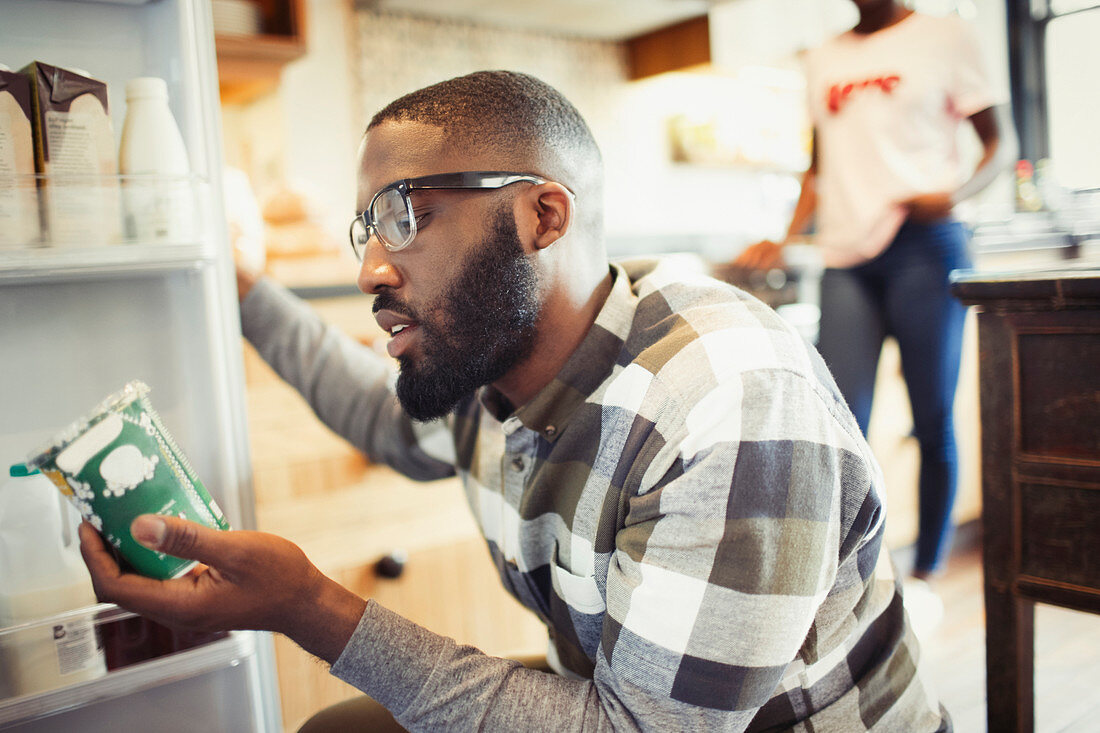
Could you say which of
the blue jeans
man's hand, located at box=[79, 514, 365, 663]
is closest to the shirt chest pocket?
man's hand, located at box=[79, 514, 365, 663]

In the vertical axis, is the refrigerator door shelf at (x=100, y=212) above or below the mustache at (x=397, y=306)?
above

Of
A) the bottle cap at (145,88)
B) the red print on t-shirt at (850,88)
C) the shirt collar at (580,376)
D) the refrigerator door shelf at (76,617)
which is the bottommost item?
the refrigerator door shelf at (76,617)

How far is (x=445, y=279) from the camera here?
2.89ft

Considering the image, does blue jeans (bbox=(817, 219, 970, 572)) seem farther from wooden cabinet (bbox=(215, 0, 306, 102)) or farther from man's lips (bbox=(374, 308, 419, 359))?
wooden cabinet (bbox=(215, 0, 306, 102))

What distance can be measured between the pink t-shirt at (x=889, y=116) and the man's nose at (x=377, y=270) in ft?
4.12

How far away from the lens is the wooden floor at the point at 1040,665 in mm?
1544

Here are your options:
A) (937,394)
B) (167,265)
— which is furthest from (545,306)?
(937,394)

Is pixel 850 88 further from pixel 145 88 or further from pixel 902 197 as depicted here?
pixel 145 88

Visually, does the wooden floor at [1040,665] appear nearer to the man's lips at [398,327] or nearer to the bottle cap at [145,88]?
the man's lips at [398,327]

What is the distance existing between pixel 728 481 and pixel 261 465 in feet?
4.92

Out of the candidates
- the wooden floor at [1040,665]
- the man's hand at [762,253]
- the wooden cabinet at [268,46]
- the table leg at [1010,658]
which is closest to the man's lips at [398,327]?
the table leg at [1010,658]

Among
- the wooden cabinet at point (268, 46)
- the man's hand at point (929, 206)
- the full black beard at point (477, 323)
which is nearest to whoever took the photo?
the full black beard at point (477, 323)

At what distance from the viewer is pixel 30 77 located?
2.65 ft

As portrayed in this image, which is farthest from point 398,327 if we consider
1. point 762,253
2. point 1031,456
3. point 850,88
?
point 850,88
